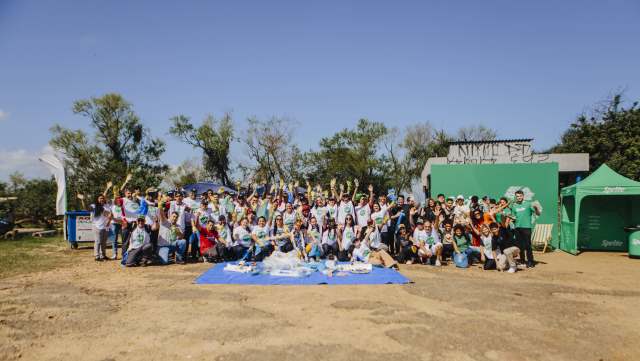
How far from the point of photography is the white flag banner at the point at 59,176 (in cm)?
1264

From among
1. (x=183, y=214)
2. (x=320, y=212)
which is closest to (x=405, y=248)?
(x=320, y=212)

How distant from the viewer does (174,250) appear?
9766 millimetres

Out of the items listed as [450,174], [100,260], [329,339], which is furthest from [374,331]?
[450,174]

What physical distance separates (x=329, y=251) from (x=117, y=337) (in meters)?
6.08

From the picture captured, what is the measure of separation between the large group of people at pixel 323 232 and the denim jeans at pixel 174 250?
23 millimetres

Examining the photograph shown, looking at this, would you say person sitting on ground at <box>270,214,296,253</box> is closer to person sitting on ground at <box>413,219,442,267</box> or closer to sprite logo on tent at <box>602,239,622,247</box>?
person sitting on ground at <box>413,219,442,267</box>

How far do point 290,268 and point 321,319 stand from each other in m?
3.24

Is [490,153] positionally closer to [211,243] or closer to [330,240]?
[330,240]

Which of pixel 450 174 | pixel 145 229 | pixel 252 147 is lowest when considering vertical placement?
pixel 145 229

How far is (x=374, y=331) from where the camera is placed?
463 cm

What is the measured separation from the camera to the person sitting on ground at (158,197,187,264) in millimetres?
9547

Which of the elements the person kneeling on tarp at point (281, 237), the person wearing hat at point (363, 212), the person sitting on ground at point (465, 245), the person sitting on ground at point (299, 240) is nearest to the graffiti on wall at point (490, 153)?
the person wearing hat at point (363, 212)

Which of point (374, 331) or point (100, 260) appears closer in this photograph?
point (374, 331)

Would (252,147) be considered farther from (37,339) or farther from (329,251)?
(37,339)
